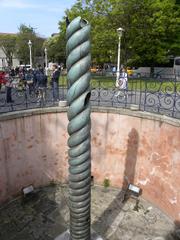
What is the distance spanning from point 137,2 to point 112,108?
12163mm

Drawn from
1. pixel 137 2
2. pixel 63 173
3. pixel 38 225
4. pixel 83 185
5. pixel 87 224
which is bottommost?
pixel 38 225

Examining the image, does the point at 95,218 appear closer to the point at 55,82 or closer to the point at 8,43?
the point at 55,82

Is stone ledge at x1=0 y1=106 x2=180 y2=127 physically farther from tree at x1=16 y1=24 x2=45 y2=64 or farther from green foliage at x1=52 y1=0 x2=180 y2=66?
tree at x1=16 y1=24 x2=45 y2=64

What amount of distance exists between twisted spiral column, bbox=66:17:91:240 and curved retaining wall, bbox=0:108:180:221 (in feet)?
12.7

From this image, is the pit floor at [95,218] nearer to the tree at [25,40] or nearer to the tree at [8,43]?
the tree at [25,40]

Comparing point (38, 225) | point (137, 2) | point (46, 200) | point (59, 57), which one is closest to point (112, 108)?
point (46, 200)

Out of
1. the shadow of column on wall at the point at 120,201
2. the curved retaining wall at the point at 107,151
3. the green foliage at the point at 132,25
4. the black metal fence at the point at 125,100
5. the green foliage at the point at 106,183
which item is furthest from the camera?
the green foliage at the point at 132,25

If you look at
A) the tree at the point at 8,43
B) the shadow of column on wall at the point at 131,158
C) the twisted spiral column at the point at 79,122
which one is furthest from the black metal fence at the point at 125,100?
the tree at the point at 8,43

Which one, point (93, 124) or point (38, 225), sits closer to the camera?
point (38, 225)

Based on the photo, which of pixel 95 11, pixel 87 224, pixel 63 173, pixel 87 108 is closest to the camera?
pixel 87 108

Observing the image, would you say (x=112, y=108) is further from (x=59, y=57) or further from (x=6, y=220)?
(x=59, y=57)

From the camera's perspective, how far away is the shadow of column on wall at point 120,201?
6746 millimetres

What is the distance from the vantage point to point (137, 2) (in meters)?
16.7

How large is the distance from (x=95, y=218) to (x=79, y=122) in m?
4.79
